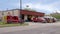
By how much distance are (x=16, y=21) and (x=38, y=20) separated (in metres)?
7.70

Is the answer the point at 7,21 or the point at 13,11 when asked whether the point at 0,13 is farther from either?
the point at 7,21

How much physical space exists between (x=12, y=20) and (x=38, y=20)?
897 centimetres

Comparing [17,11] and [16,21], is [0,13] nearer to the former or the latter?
[17,11]

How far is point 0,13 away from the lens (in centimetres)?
6259

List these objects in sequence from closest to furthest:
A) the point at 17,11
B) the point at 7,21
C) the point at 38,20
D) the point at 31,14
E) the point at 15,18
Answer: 1. the point at 7,21
2. the point at 15,18
3. the point at 38,20
4. the point at 17,11
5. the point at 31,14

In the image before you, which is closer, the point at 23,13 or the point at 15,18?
the point at 15,18

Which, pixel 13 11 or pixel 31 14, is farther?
pixel 31 14

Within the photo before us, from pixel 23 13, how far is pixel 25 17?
295cm

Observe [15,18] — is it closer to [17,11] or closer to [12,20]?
[12,20]

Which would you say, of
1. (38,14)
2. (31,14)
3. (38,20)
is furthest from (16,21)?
(38,14)

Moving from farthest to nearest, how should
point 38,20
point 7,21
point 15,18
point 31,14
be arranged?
point 31,14 < point 38,20 < point 15,18 < point 7,21

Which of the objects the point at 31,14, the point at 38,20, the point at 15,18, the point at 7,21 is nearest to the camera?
the point at 7,21

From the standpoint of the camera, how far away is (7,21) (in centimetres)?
4450

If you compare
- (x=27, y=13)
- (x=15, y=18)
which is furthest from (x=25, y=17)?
(x=15, y=18)
